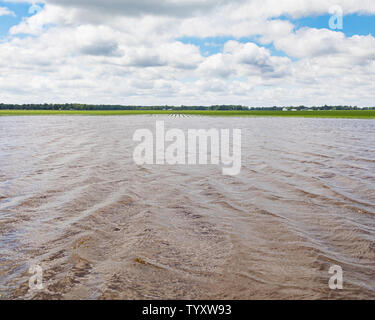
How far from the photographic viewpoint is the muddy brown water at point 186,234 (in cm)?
485

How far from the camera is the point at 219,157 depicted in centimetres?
1903

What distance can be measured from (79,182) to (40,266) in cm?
680

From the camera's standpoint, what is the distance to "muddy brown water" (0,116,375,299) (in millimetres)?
4852

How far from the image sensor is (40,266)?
5312 mm

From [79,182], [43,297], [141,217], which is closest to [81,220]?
[141,217]

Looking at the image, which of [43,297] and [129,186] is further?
[129,186]

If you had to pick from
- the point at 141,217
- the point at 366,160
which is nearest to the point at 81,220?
the point at 141,217

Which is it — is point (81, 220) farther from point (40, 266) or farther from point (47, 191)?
point (47, 191)

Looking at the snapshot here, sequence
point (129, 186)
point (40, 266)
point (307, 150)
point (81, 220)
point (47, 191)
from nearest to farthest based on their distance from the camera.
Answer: point (40, 266) → point (81, 220) → point (47, 191) → point (129, 186) → point (307, 150)

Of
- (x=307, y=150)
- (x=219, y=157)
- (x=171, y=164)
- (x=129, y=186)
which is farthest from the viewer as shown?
(x=307, y=150)

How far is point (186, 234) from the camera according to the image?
6.98m

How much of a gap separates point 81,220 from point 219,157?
40.8 feet
